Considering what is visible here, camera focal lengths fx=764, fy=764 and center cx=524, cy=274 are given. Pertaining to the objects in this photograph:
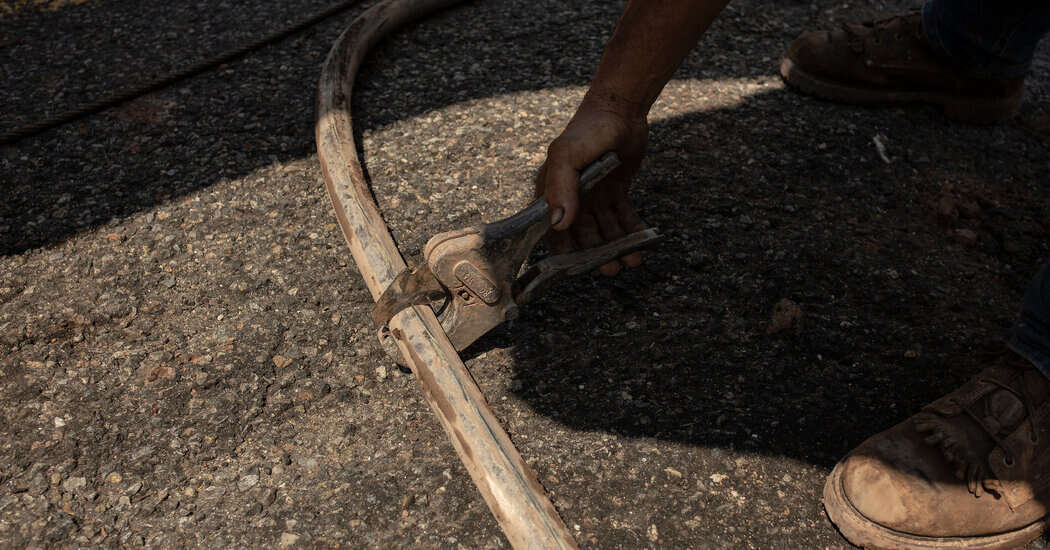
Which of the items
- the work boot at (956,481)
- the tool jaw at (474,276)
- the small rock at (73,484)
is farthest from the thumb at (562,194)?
Answer: the small rock at (73,484)

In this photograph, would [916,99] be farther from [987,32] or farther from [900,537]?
[900,537]

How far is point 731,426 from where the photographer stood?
1955 millimetres

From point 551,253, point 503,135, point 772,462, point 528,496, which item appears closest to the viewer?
point 528,496

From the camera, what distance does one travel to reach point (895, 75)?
303 cm

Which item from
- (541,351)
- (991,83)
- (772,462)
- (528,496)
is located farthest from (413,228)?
(991,83)

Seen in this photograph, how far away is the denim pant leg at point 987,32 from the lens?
2662 millimetres

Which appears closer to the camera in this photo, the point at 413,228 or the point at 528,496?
the point at 528,496

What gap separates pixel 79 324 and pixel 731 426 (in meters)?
1.83

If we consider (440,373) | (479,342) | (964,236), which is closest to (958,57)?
(964,236)

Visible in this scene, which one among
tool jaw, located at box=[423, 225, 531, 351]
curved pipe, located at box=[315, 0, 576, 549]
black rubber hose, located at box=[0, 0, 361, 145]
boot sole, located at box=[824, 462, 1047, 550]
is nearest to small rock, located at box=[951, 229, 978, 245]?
boot sole, located at box=[824, 462, 1047, 550]

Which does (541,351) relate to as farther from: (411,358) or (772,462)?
(772,462)

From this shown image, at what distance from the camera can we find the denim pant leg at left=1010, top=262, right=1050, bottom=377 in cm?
178

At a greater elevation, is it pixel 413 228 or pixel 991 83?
pixel 991 83

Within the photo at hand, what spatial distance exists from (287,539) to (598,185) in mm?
1283
